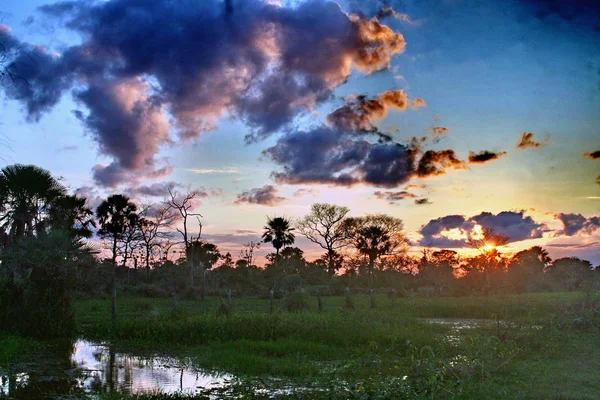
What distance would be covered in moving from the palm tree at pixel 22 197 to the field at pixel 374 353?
920 centimetres

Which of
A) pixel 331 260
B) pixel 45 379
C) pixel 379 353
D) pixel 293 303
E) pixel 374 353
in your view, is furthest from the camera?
pixel 331 260

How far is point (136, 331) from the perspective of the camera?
22.9 metres

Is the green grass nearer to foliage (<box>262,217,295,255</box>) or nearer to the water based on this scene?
the water

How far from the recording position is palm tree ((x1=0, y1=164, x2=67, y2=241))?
107ft

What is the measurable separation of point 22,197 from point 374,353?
27.7 metres

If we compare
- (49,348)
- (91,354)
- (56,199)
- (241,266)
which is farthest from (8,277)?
(241,266)

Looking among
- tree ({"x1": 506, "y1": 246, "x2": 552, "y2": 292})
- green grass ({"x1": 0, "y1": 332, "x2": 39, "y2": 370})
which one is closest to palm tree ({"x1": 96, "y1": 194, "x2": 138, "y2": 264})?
green grass ({"x1": 0, "y1": 332, "x2": 39, "y2": 370})

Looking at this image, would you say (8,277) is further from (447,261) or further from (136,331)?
(447,261)

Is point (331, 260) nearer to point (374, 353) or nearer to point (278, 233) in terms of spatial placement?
point (278, 233)

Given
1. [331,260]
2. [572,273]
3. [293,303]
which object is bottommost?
[293,303]

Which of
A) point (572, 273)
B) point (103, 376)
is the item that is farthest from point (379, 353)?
point (572, 273)

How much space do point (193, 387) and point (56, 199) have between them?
2702cm

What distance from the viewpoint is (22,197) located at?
33.2 meters

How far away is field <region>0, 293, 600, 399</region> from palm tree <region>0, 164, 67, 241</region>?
362 inches
